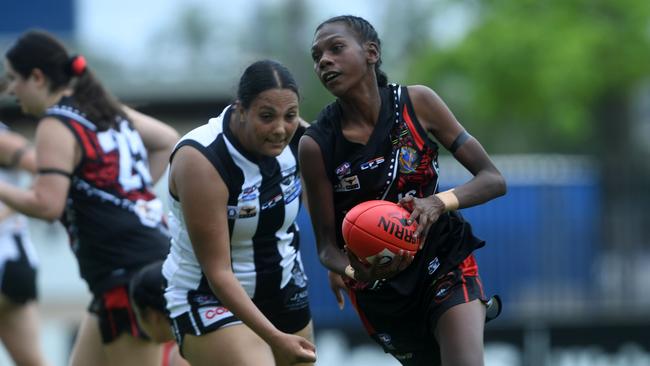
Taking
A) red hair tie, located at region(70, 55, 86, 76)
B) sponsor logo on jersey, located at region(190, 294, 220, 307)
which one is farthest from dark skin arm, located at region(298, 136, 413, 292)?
red hair tie, located at region(70, 55, 86, 76)

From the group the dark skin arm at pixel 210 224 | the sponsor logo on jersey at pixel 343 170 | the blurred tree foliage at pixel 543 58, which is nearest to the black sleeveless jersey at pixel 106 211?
the dark skin arm at pixel 210 224

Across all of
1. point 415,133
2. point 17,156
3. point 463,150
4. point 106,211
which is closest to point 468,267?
point 463,150

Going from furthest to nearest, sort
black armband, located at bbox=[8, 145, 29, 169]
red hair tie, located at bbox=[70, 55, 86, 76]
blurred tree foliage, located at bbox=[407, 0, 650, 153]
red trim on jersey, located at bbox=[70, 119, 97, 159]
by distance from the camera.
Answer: blurred tree foliage, located at bbox=[407, 0, 650, 153] → black armband, located at bbox=[8, 145, 29, 169] → red hair tie, located at bbox=[70, 55, 86, 76] → red trim on jersey, located at bbox=[70, 119, 97, 159]

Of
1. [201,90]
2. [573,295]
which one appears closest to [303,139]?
[573,295]

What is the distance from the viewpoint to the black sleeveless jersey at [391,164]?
534 cm

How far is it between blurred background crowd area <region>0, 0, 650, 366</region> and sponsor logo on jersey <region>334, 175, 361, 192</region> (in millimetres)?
692

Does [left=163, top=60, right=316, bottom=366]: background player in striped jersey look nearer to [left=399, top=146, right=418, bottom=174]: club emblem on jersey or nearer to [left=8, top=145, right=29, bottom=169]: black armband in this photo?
[left=399, top=146, right=418, bottom=174]: club emblem on jersey

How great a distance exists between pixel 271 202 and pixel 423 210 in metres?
0.73

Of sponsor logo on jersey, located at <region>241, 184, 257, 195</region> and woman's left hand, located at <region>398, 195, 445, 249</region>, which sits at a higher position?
sponsor logo on jersey, located at <region>241, 184, 257, 195</region>

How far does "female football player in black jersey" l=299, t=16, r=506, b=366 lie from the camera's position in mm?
5223

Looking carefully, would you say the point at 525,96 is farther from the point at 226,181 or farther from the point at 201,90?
the point at 226,181

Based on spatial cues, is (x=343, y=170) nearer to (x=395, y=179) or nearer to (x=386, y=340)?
(x=395, y=179)

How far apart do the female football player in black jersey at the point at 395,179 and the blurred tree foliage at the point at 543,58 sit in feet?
56.6

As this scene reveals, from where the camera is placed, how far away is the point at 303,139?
17.6 feet
